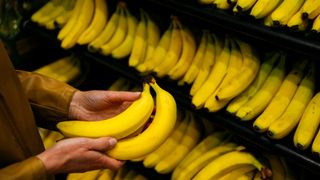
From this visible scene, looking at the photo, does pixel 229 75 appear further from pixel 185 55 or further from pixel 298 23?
pixel 298 23

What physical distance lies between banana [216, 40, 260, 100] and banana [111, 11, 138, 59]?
616mm

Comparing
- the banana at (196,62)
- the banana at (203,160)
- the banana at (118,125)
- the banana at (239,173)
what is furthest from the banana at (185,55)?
the banana at (118,125)

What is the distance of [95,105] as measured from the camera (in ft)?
4.58

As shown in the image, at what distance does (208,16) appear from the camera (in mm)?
1616

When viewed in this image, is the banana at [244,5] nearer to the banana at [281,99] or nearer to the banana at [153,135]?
the banana at [281,99]

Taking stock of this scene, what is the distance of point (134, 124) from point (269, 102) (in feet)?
2.08

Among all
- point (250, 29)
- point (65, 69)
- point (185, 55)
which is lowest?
point (65, 69)

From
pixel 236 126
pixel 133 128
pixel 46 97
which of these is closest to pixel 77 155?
pixel 133 128

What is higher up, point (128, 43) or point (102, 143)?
point (102, 143)

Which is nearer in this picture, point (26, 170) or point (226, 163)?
point (26, 170)

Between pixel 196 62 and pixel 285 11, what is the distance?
0.53m

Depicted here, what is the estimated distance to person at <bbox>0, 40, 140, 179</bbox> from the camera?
1089 millimetres

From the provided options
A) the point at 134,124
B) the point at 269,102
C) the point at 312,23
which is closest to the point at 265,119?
the point at 269,102

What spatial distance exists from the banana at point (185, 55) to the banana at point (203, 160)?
0.36 metres
